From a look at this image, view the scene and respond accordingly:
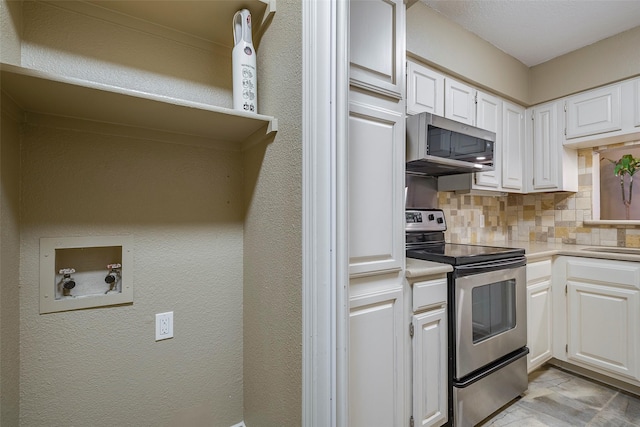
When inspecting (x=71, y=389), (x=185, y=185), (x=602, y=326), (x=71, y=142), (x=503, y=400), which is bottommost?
(x=503, y=400)

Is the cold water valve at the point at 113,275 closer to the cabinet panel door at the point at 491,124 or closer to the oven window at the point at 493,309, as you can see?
the oven window at the point at 493,309

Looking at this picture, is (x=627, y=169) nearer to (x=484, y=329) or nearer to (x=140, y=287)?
(x=484, y=329)

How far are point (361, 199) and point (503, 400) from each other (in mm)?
1570

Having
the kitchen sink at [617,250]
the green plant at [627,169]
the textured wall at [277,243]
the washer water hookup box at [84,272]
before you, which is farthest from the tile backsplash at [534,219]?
the washer water hookup box at [84,272]

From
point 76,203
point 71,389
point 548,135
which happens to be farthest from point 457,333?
point 548,135

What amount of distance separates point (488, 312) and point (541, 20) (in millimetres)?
1957

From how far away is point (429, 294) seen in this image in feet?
4.82

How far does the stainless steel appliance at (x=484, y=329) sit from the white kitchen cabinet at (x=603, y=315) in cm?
56

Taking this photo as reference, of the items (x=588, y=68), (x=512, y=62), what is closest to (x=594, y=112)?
(x=588, y=68)

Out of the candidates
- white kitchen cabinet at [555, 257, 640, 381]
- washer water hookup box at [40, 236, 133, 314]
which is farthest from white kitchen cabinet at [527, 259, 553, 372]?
washer water hookup box at [40, 236, 133, 314]

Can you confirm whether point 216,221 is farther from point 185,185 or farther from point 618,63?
point 618,63

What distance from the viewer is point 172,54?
1242 mm

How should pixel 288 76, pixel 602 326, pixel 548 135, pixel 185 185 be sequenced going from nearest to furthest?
pixel 288 76
pixel 185 185
pixel 602 326
pixel 548 135

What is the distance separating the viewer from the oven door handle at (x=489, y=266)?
5.17ft
